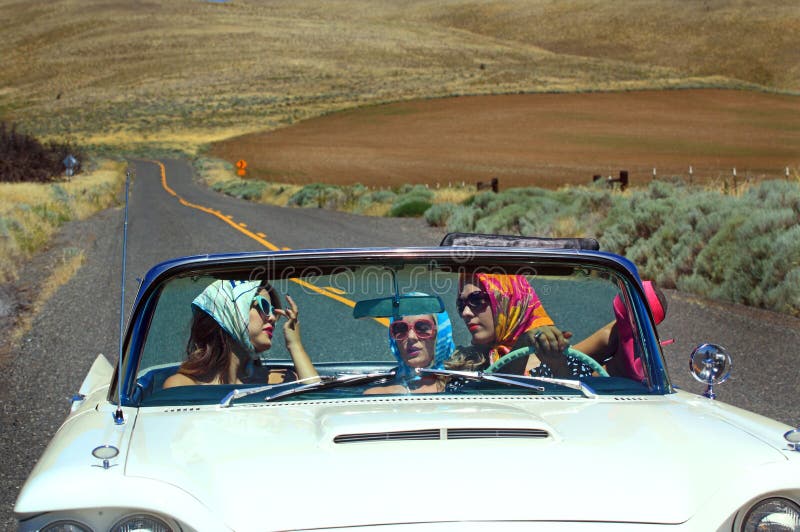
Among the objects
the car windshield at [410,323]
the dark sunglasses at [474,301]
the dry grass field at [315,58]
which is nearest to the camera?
the car windshield at [410,323]

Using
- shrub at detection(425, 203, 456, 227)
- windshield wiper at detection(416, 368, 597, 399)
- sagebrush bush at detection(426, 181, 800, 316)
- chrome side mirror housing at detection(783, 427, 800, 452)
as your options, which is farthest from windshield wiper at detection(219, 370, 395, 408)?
shrub at detection(425, 203, 456, 227)

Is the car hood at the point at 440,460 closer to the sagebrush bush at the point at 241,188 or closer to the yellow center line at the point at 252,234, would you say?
the yellow center line at the point at 252,234

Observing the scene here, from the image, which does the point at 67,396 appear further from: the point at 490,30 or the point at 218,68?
the point at 490,30

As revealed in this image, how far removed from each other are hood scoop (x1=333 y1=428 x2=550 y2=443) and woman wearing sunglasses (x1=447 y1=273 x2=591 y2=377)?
0.90 m

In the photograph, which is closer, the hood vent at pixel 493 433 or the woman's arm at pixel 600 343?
the hood vent at pixel 493 433

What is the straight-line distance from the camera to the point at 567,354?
3.95 metres

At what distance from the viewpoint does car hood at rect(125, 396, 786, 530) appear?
2.60 meters

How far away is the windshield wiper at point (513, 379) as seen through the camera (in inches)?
140

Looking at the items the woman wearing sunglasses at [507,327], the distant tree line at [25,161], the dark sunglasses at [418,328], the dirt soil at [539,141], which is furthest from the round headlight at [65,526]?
the distant tree line at [25,161]

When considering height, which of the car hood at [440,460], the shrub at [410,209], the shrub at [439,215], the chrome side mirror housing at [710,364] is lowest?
the car hood at [440,460]

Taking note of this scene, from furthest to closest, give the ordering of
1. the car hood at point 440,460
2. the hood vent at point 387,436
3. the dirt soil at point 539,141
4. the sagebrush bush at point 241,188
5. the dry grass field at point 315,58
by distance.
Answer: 1. the dry grass field at point 315,58
2. the dirt soil at point 539,141
3. the sagebrush bush at point 241,188
4. the hood vent at point 387,436
5. the car hood at point 440,460

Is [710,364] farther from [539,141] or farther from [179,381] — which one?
[539,141]

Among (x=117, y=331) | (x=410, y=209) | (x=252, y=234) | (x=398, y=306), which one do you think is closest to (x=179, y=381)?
(x=398, y=306)

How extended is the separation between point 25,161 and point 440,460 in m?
46.0
